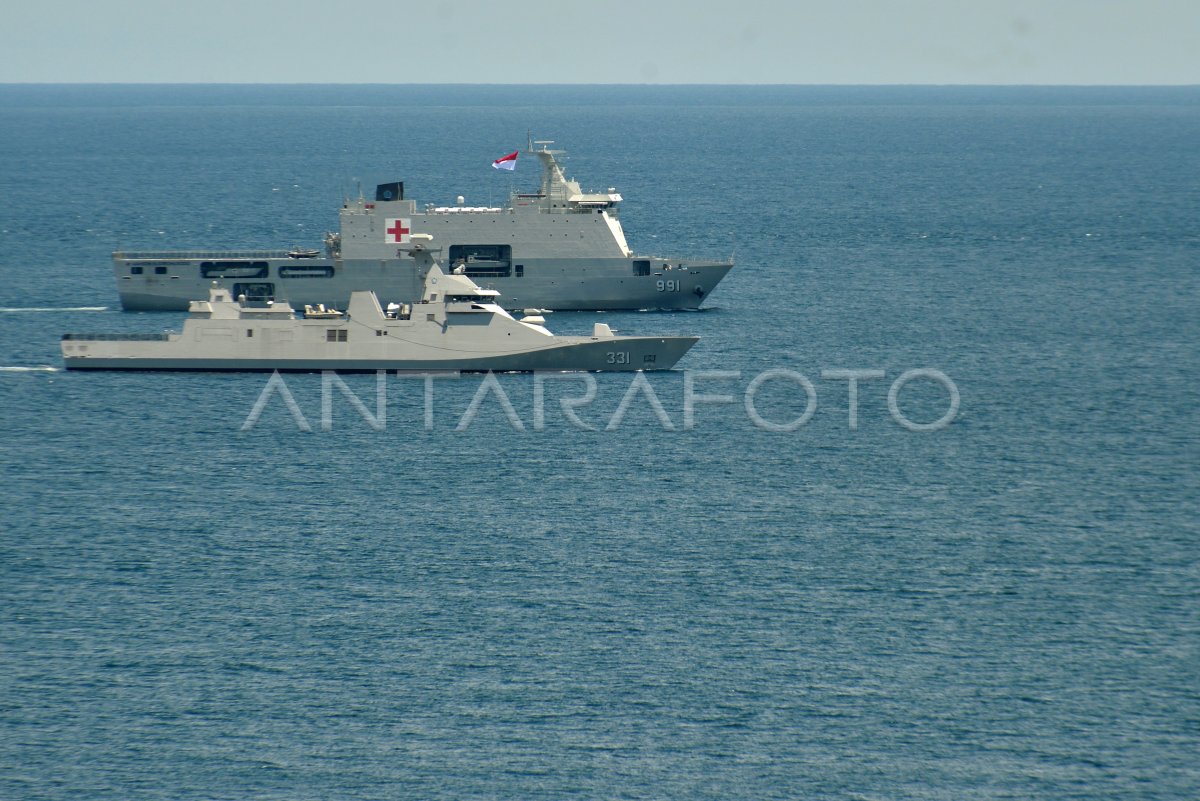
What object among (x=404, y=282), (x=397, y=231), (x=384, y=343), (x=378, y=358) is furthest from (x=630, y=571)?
(x=397, y=231)

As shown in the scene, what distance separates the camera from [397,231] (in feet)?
334

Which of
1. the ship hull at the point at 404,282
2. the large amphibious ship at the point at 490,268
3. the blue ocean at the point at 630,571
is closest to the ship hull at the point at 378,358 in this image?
the blue ocean at the point at 630,571

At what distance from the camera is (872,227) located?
498ft

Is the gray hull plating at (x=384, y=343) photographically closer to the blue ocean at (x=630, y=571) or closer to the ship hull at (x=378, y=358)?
the ship hull at (x=378, y=358)

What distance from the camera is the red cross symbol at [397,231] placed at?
102 meters

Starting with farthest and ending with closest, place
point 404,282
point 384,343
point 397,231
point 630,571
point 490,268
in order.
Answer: point 490,268
point 404,282
point 397,231
point 384,343
point 630,571

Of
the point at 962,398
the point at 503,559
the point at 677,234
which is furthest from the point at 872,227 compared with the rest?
the point at 503,559

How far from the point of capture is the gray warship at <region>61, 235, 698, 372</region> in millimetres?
Answer: 83438

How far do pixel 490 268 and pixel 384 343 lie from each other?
66.3 feet

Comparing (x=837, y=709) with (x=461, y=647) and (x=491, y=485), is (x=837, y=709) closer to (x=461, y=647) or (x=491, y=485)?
(x=461, y=647)

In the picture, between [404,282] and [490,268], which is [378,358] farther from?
[490,268]

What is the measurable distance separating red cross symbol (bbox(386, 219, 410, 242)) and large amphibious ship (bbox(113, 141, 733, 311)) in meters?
0.06

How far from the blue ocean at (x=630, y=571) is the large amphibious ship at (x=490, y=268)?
3.47m

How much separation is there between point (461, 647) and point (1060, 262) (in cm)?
8697
